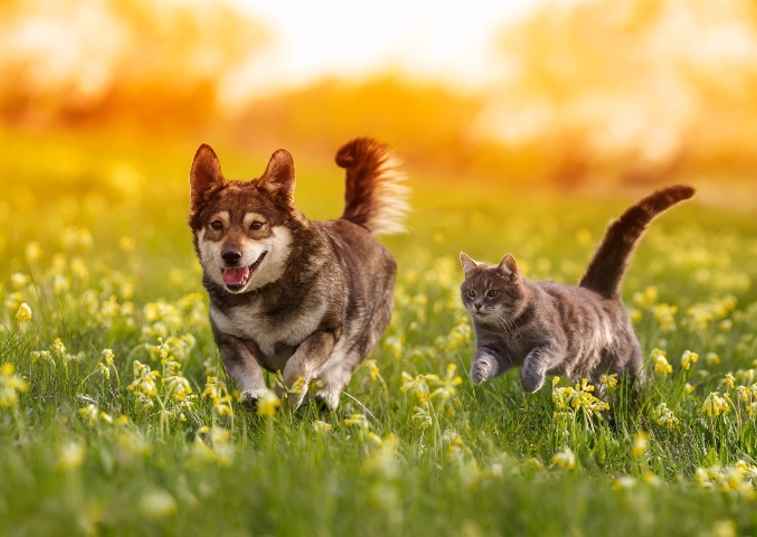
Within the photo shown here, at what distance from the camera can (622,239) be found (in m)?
7.12

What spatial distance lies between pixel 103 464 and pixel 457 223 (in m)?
14.9

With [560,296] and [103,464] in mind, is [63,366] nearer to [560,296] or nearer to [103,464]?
[103,464]

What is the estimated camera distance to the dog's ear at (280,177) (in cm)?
612

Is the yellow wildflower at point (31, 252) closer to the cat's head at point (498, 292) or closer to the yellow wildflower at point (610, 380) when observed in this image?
the cat's head at point (498, 292)

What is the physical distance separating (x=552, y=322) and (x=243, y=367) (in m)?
2.10

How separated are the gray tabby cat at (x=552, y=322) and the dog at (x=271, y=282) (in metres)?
0.97

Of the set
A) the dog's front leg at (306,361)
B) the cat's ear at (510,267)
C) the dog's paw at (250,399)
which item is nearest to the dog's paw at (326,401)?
the dog's front leg at (306,361)

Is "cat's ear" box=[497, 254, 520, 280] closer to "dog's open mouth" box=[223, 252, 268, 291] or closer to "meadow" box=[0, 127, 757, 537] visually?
"meadow" box=[0, 127, 757, 537]

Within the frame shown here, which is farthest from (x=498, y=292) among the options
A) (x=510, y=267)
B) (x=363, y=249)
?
(x=363, y=249)

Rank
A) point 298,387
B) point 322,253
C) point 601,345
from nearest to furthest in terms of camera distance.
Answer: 1. point 298,387
2. point 322,253
3. point 601,345

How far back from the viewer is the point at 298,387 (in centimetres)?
559

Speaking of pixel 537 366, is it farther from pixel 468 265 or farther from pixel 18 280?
pixel 18 280

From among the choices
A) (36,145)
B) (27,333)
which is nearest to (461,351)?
(27,333)

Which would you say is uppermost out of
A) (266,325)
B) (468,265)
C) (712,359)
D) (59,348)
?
(468,265)
